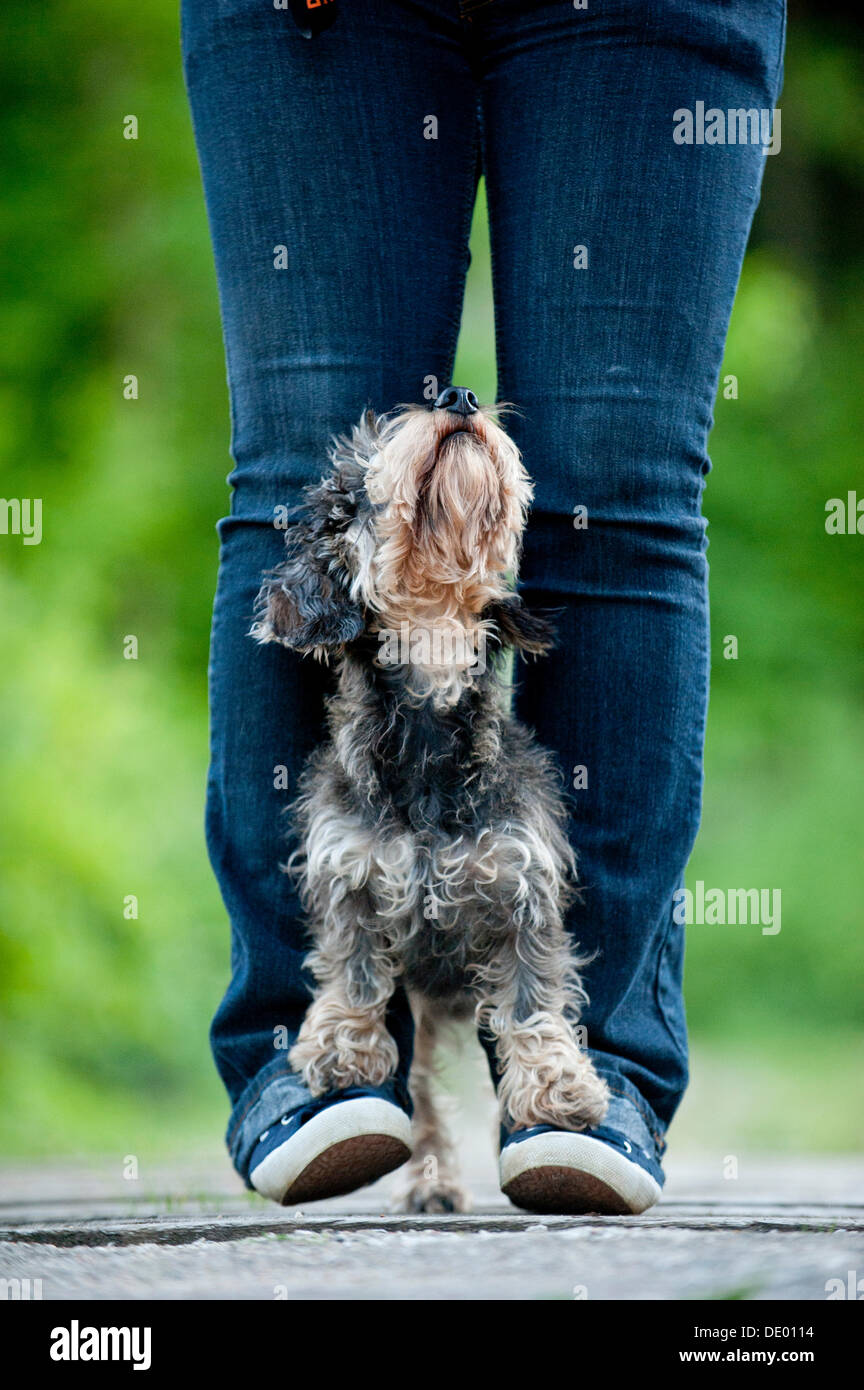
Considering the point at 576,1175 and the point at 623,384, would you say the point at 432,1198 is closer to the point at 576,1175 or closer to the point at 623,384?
the point at 576,1175

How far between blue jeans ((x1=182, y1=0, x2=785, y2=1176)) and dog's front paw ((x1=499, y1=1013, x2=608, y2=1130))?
0.22ft

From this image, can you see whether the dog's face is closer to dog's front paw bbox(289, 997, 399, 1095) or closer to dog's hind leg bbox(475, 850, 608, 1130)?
dog's hind leg bbox(475, 850, 608, 1130)

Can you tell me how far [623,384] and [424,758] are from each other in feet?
2.52

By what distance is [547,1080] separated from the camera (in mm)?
2621

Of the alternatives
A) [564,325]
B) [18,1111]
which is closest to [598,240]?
[564,325]

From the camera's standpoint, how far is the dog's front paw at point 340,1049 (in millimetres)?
2637

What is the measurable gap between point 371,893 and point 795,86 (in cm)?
781

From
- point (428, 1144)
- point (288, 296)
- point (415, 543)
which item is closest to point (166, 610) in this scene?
point (428, 1144)

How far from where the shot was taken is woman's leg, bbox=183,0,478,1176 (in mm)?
2615

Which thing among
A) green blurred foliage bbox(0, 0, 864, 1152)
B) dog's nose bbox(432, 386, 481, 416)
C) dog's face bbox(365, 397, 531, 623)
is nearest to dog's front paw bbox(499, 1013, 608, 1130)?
dog's face bbox(365, 397, 531, 623)

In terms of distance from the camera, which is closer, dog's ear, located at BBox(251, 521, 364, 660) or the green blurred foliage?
dog's ear, located at BBox(251, 521, 364, 660)

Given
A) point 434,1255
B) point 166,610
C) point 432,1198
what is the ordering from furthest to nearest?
1. point 166,610
2. point 432,1198
3. point 434,1255

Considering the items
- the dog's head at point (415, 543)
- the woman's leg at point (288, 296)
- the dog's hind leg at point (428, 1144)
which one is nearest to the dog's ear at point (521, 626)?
the dog's head at point (415, 543)

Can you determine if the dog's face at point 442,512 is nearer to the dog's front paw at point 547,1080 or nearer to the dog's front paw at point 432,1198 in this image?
the dog's front paw at point 547,1080
